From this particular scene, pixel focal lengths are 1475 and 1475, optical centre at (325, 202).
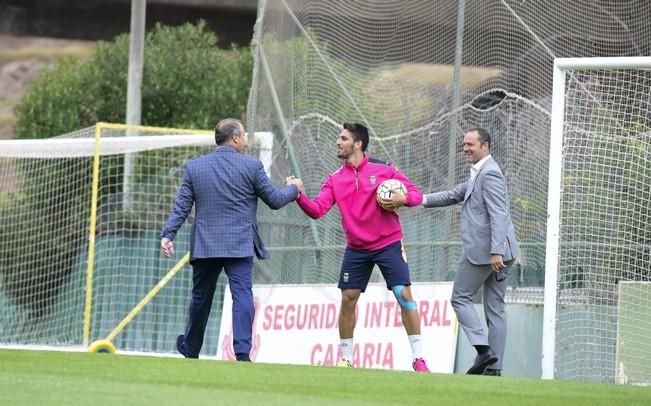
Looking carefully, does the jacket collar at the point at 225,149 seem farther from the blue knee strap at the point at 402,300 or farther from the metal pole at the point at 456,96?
the metal pole at the point at 456,96

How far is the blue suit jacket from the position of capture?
12164 mm

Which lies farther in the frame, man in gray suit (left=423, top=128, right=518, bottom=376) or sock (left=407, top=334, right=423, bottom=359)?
sock (left=407, top=334, right=423, bottom=359)

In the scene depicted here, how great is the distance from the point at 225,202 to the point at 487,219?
7.26 feet

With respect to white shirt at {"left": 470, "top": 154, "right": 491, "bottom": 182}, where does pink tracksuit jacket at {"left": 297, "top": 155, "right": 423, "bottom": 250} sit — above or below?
below

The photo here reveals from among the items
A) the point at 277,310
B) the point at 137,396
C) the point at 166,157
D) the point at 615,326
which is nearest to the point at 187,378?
the point at 137,396

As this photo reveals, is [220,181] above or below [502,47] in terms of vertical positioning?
below

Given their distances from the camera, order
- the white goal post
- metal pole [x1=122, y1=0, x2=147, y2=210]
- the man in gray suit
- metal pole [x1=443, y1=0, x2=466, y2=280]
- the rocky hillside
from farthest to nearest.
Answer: the rocky hillside → metal pole [x1=122, y1=0, x2=147, y2=210] → metal pole [x1=443, y1=0, x2=466, y2=280] → the white goal post → the man in gray suit

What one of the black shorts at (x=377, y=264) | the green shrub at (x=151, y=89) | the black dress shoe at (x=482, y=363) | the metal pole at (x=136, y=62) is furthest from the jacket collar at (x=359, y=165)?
the green shrub at (x=151, y=89)

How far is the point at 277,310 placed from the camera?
51.6ft

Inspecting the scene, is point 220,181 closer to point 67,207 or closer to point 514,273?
point 514,273

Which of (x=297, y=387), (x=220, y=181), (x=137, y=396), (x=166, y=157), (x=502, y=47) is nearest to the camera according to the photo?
(x=137, y=396)

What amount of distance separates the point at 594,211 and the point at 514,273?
1.55 metres

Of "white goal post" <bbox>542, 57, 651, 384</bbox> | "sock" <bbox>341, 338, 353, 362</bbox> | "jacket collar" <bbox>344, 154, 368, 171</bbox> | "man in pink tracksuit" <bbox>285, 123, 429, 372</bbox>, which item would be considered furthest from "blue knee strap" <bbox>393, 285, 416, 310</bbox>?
"white goal post" <bbox>542, 57, 651, 384</bbox>

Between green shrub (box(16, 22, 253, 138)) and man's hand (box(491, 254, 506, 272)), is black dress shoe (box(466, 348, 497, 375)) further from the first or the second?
green shrub (box(16, 22, 253, 138))
